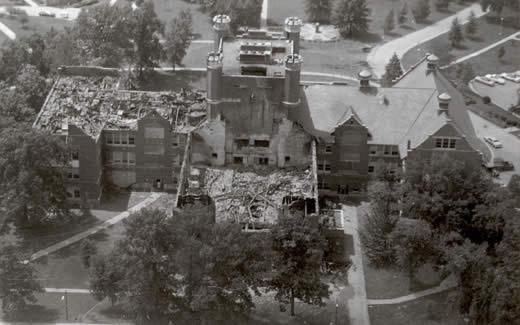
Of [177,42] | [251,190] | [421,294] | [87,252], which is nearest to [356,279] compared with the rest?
[421,294]

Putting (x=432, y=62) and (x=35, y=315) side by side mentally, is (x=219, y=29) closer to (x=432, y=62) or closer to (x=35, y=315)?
(x=432, y=62)

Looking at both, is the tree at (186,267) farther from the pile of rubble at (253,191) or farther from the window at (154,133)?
the window at (154,133)

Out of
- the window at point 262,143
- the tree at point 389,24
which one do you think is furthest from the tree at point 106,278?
the tree at point 389,24

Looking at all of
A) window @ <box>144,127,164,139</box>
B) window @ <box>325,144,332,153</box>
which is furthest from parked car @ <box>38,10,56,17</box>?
window @ <box>325,144,332,153</box>

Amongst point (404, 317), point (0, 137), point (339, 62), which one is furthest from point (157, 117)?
point (339, 62)

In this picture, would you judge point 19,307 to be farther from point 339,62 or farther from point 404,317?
point 339,62
